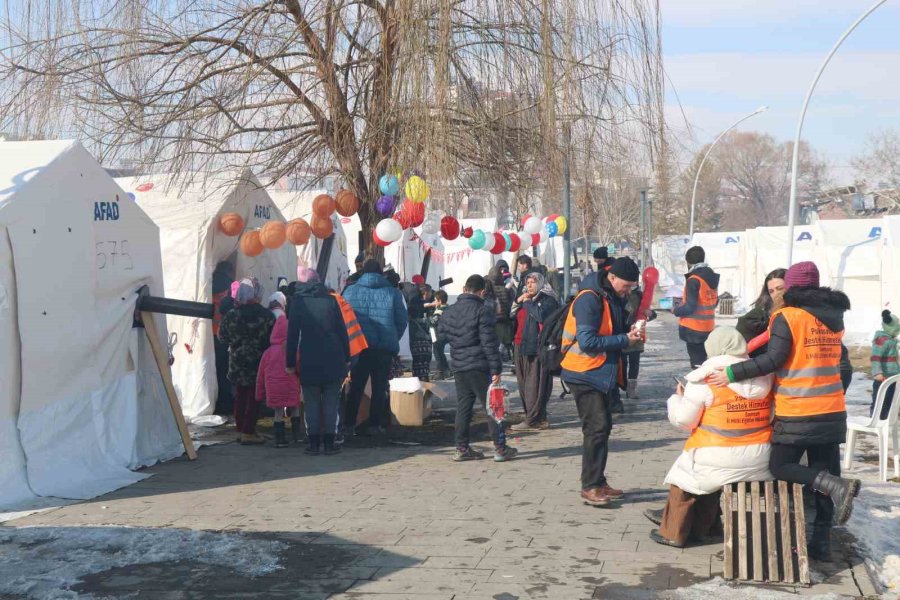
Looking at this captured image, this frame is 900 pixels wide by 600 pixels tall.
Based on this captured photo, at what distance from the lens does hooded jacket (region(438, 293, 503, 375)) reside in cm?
956

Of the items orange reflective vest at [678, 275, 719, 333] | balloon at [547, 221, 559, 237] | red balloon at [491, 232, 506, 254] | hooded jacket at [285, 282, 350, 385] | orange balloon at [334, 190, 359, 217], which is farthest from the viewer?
balloon at [547, 221, 559, 237]

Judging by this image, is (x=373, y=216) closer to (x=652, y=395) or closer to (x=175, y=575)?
(x=652, y=395)

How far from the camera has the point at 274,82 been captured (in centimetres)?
1030

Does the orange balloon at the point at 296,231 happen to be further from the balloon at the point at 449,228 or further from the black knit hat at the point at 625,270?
the black knit hat at the point at 625,270

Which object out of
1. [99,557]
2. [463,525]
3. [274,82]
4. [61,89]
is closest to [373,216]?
[274,82]

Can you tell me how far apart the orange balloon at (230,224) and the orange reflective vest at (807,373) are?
809cm

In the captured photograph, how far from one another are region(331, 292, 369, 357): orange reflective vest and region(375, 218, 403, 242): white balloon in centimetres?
103

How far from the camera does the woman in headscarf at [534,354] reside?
453 inches

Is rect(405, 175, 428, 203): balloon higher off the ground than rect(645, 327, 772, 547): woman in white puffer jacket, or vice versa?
rect(405, 175, 428, 203): balloon

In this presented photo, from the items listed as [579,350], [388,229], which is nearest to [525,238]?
[388,229]

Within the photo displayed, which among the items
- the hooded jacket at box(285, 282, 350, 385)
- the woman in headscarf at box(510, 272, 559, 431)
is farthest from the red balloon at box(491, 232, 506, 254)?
the hooded jacket at box(285, 282, 350, 385)

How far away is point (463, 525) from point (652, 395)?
756cm

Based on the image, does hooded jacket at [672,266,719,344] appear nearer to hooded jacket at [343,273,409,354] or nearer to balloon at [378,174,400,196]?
hooded jacket at [343,273,409,354]

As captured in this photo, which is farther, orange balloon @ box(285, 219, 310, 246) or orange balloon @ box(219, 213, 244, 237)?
orange balloon @ box(219, 213, 244, 237)
